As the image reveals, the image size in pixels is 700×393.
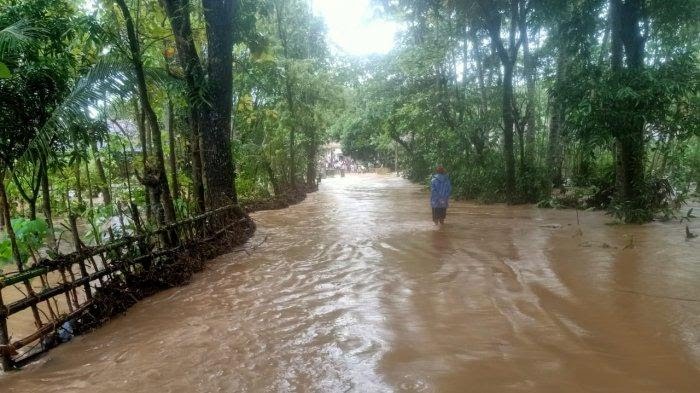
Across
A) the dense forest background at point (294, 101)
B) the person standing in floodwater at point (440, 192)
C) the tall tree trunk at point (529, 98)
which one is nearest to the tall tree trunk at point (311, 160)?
the dense forest background at point (294, 101)

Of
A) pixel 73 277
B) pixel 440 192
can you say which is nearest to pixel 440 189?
pixel 440 192

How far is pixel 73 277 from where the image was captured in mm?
4637

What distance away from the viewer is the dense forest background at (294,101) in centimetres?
623

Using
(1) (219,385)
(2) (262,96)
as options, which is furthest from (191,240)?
(2) (262,96)

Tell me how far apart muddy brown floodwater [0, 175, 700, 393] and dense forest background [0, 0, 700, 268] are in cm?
186

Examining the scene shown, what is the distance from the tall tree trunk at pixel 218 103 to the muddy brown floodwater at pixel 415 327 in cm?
198

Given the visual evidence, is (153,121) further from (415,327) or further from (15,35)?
(415,327)

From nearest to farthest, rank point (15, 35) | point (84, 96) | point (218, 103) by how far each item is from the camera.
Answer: point (15, 35), point (84, 96), point (218, 103)

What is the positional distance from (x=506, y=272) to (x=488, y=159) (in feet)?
37.2

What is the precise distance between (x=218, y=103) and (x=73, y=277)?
5.14 metres

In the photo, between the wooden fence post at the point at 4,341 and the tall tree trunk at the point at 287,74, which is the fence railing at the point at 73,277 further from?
the tall tree trunk at the point at 287,74

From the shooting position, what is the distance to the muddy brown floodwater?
3426 millimetres

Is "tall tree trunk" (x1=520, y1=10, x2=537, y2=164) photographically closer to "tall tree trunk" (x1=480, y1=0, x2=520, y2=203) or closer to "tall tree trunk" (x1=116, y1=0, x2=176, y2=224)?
"tall tree trunk" (x1=480, y1=0, x2=520, y2=203)

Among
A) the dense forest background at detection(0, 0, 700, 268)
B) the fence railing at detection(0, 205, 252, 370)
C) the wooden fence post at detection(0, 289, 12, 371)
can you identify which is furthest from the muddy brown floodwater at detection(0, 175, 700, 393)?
the dense forest background at detection(0, 0, 700, 268)
